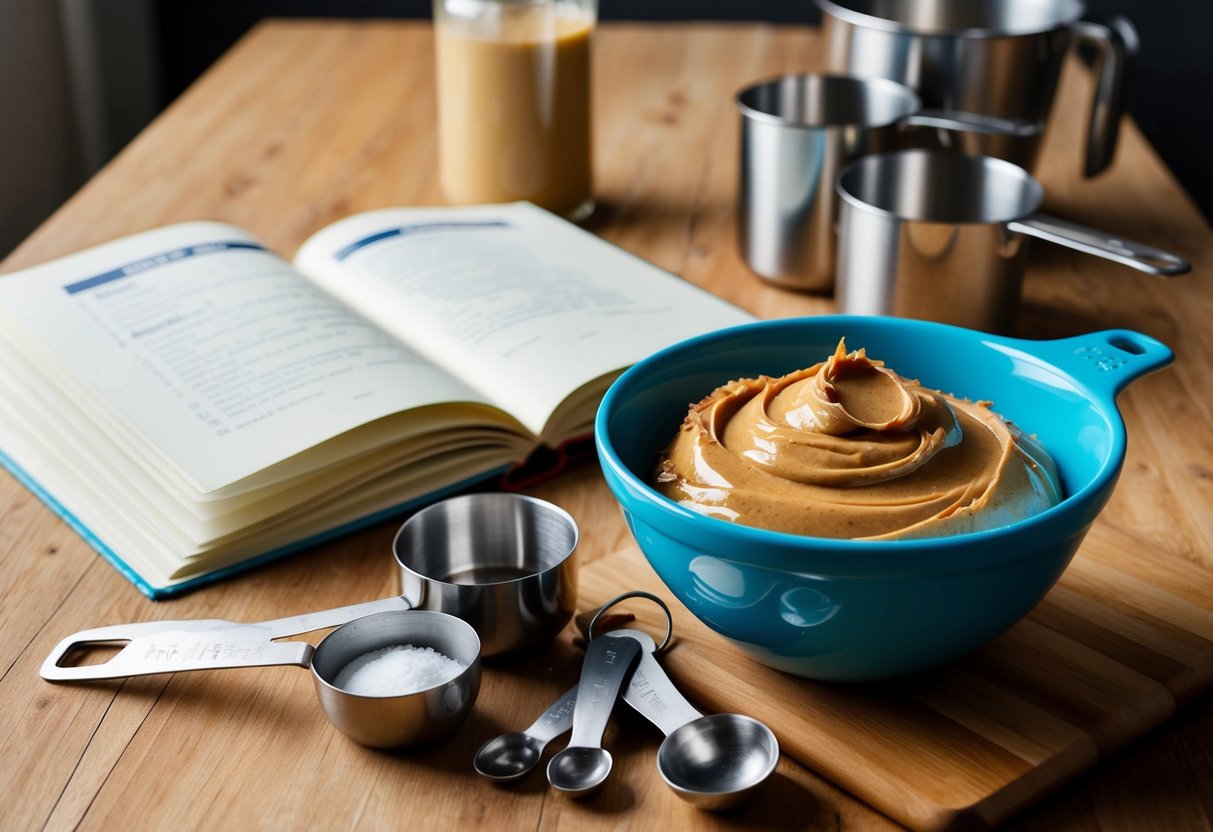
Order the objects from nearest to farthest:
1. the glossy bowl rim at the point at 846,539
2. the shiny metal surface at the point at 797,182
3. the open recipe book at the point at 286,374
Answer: the glossy bowl rim at the point at 846,539 → the open recipe book at the point at 286,374 → the shiny metal surface at the point at 797,182

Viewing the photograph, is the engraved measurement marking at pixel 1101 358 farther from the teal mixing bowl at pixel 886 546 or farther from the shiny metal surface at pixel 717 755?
the shiny metal surface at pixel 717 755

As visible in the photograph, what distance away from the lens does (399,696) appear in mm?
675

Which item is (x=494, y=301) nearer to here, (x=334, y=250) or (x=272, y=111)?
(x=334, y=250)

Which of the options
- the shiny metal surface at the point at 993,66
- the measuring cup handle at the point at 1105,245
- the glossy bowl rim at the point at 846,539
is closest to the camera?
the glossy bowl rim at the point at 846,539

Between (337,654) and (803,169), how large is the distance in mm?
719

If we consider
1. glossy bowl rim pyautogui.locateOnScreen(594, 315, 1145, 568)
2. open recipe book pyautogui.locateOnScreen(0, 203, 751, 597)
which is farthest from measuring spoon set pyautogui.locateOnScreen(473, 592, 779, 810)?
open recipe book pyautogui.locateOnScreen(0, 203, 751, 597)

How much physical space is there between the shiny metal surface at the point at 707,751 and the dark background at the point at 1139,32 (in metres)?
2.32

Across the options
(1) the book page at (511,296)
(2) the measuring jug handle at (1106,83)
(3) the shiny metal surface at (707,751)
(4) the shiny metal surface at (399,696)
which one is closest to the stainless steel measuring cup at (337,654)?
(4) the shiny metal surface at (399,696)

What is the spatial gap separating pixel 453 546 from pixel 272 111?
1.19m

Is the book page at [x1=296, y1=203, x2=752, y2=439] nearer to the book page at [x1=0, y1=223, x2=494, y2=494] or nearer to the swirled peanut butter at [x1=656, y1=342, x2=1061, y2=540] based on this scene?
the book page at [x1=0, y1=223, x2=494, y2=494]

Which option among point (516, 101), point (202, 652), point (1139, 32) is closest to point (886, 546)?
point (202, 652)

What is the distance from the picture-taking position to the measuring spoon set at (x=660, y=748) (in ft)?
2.19

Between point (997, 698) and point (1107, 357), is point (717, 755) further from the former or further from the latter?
point (1107, 357)

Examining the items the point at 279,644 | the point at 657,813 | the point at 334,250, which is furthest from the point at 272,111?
the point at 657,813
